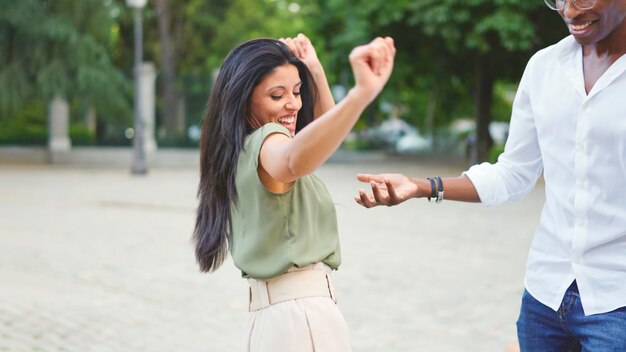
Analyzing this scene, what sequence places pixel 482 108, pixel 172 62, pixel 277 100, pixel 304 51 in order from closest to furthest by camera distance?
pixel 277 100 → pixel 304 51 → pixel 482 108 → pixel 172 62

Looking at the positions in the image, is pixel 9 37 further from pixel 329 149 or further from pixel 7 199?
pixel 329 149

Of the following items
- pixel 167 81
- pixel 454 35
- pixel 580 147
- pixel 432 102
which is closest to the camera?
pixel 580 147

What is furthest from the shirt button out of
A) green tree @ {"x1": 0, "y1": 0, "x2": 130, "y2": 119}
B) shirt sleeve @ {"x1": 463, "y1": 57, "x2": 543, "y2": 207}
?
green tree @ {"x1": 0, "y1": 0, "x2": 130, "y2": 119}

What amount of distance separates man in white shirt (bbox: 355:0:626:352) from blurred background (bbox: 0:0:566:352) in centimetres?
34

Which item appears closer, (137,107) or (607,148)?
(607,148)

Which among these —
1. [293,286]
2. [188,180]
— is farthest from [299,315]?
[188,180]

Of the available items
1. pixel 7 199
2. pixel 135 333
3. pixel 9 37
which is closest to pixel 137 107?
pixel 9 37

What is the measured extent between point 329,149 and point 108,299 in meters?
5.64

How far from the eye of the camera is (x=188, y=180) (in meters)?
23.2

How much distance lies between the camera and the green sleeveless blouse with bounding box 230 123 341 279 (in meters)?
2.57

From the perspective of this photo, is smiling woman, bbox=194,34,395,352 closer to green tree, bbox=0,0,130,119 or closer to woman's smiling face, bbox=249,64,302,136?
woman's smiling face, bbox=249,64,302,136

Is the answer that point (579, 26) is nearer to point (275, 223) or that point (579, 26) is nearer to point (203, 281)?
point (275, 223)

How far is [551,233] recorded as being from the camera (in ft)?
8.33

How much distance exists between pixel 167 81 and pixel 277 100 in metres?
31.1
